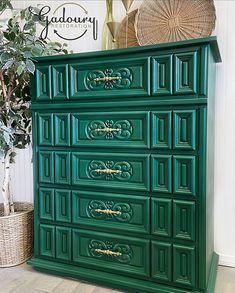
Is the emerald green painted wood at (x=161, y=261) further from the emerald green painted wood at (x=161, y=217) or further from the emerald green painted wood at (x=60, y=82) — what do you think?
the emerald green painted wood at (x=60, y=82)

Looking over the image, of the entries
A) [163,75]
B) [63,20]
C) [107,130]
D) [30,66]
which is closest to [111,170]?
[107,130]

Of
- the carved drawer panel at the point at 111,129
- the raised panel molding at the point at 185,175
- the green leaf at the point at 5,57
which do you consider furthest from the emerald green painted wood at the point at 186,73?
the green leaf at the point at 5,57

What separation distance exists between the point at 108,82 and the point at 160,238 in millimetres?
857

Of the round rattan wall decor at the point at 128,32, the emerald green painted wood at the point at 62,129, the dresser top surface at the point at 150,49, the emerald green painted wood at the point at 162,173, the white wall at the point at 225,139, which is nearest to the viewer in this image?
the dresser top surface at the point at 150,49

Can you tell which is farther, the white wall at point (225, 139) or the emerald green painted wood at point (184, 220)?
the white wall at point (225, 139)

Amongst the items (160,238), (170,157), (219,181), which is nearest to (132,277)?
(160,238)

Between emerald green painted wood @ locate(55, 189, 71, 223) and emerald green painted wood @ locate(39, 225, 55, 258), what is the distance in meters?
0.09

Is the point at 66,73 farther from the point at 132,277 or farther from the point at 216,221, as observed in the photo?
the point at 216,221

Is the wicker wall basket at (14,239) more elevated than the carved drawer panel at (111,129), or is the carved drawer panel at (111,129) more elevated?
the carved drawer panel at (111,129)

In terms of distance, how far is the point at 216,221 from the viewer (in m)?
1.97

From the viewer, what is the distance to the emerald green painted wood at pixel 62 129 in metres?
1.69

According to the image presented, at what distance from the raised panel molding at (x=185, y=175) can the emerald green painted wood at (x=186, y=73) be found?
326mm

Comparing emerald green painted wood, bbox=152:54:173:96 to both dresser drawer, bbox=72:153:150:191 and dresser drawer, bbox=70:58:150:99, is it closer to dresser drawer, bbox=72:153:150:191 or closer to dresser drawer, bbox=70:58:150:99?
dresser drawer, bbox=70:58:150:99

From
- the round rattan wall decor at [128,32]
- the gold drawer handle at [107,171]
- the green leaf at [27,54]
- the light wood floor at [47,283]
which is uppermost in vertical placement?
the round rattan wall decor at [128,32]
